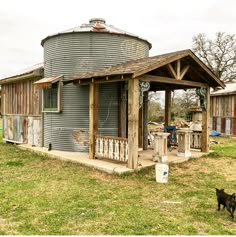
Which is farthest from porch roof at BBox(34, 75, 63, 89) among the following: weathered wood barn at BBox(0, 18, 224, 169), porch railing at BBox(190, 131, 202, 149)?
porch railing at BBox(190, 131, 202, 149)

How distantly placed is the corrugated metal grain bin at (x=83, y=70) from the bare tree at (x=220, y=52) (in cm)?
2591

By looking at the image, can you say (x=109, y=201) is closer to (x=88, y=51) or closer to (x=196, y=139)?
(x=88, y=51)

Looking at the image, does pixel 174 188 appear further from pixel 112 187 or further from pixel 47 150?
pixel 47 150

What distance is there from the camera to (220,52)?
33562mm

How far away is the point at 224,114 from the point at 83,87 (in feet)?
47.6

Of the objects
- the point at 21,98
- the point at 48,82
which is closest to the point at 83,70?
the point at 48,82

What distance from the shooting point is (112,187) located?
20.2 ft

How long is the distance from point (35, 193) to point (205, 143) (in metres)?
7.19

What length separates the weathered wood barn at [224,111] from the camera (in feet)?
64.9

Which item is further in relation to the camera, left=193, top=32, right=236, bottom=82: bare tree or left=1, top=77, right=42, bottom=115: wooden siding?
left=193, top=32, right=236, bottom=82: bare tree

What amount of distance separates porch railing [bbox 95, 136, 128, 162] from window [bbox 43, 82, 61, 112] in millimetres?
2469

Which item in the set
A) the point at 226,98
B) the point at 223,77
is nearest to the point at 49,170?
the point at 226,98

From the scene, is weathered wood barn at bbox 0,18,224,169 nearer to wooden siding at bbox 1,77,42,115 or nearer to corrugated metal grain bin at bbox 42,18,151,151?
corrugated metal grain bin at bbox 42,18,151,151

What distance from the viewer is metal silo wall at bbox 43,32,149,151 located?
971 centimetres
